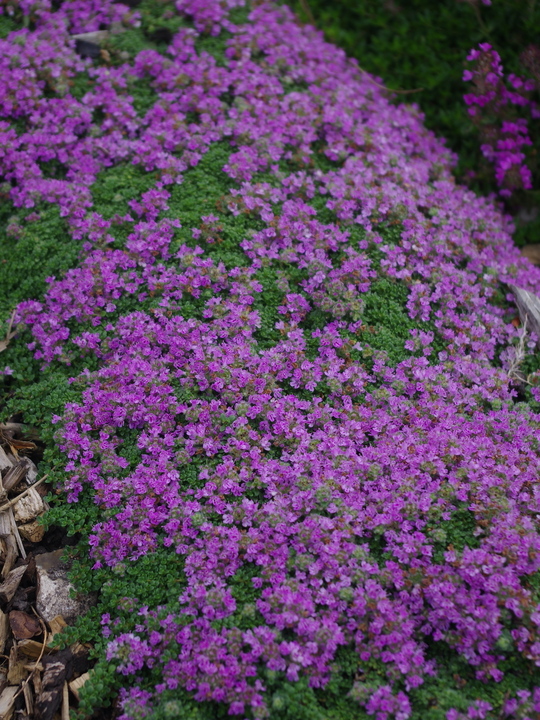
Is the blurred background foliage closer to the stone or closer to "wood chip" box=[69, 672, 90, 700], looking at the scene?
the stone

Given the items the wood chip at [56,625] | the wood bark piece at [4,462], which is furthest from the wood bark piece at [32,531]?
the wood chip at [56,625]

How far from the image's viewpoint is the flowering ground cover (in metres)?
3.08

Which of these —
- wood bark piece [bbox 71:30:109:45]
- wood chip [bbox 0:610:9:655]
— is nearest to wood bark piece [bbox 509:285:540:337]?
wood chip [bbox 0:610:9:655]

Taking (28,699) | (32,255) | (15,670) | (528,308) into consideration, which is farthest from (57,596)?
(528,308)

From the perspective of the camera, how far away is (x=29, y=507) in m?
3.75

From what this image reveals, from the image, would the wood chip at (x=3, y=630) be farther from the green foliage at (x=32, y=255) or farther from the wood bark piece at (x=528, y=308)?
the wood bark piece at (x=528, y=308)

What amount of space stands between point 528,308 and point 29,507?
3710mm

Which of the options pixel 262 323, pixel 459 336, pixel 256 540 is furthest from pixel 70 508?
pixel 459 336

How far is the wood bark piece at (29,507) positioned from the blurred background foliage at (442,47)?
175 inches

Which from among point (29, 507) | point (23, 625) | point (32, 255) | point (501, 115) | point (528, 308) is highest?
point (501, 115)

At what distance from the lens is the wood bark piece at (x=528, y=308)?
14.7 ft

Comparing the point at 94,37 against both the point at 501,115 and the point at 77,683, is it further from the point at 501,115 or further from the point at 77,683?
the point at 77,683

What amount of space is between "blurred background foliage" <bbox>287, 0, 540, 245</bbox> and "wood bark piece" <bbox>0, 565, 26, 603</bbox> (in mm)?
4720

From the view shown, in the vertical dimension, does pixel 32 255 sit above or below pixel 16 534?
above
